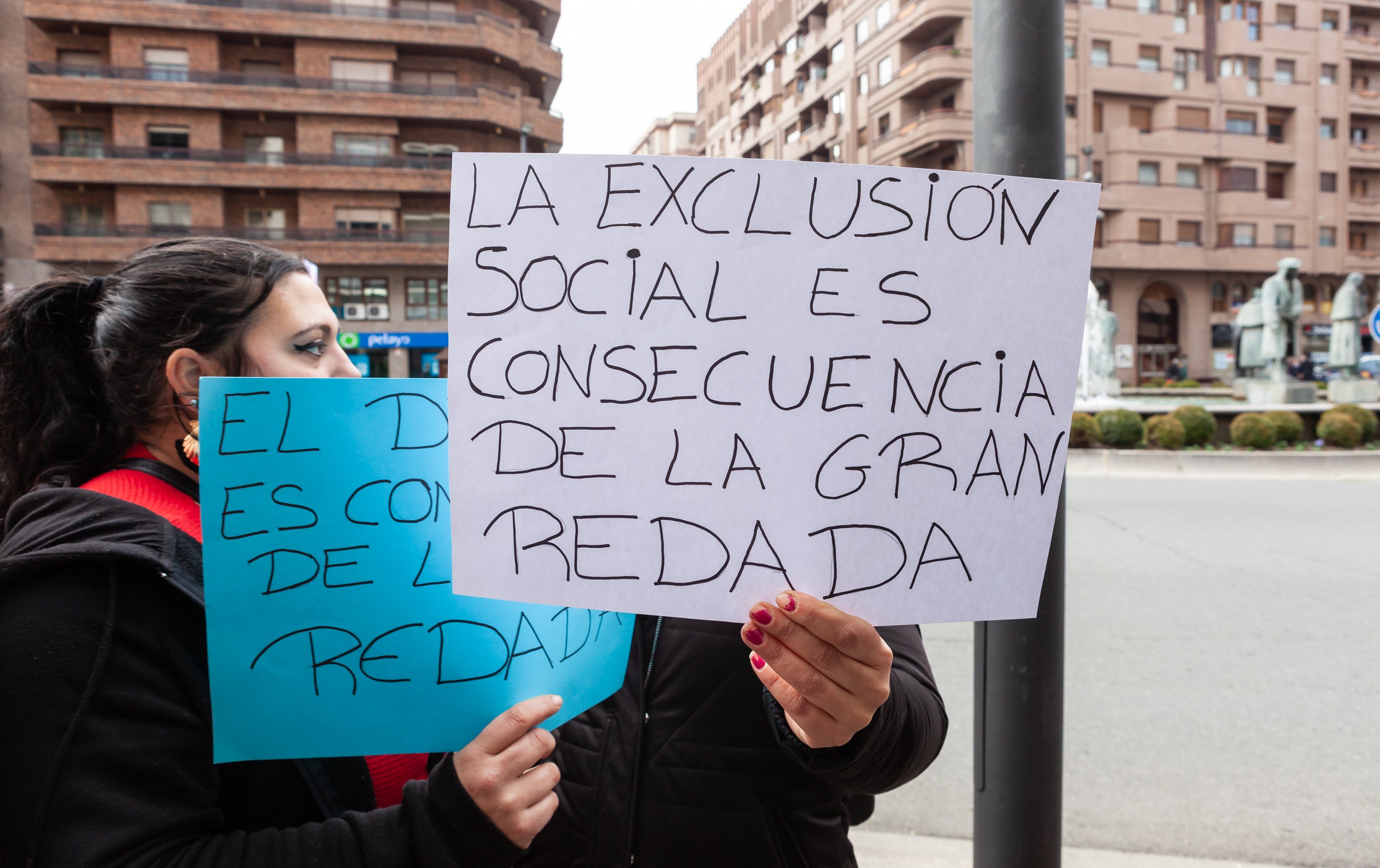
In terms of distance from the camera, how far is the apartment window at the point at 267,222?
34.7 meters

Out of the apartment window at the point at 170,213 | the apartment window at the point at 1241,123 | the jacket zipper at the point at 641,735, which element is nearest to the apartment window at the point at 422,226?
the apartment window at the point at 170,213

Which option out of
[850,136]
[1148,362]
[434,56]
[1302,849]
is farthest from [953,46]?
[1302,849]

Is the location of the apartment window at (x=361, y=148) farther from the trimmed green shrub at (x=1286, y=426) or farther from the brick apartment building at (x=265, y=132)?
the trimmed green shrub at (x=1286, y=426)

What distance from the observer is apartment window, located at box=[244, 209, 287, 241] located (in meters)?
34.7

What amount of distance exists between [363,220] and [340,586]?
38133 millimetres

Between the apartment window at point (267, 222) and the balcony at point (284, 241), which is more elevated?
the apartment window at point (267, 222)

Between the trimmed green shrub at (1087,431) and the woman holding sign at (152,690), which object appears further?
the trimmed green shrub at (1087,431)

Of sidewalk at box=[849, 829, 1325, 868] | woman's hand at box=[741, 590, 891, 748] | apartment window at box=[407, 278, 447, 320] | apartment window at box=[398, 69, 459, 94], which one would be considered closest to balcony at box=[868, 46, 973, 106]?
apartment window at box=[398, 69, 459, 94]

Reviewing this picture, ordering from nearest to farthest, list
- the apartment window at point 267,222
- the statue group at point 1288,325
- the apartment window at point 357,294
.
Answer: the statue group at point 1288,325 < the apartment window at point 267,222 < the apartment window at point 357,294

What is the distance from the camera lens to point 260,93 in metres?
33.9

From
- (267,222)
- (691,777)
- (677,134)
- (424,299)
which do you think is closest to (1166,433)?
(691,777)

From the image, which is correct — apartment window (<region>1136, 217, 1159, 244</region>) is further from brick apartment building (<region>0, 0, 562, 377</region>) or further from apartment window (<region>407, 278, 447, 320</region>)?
apartment window (<region>407, 278, 447, 320</region>)

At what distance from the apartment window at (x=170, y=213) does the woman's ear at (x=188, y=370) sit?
130ft

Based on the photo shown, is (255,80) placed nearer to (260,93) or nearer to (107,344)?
(260,93)
